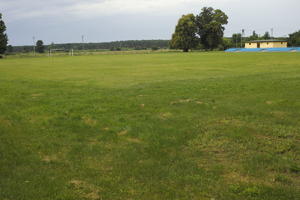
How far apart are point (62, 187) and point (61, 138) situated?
3.21m

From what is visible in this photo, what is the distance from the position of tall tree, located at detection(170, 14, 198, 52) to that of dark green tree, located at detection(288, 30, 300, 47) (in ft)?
105

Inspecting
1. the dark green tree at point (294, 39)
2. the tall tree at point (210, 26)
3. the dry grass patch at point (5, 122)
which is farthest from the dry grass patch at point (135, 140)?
the dark green tree at point (294, 39)

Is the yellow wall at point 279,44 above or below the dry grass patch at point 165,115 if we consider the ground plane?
above

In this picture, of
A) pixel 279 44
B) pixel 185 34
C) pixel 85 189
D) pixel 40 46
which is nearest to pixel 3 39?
pixel 185 34

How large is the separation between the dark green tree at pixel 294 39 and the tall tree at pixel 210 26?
23173 millimetres

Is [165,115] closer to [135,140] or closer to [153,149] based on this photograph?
[135,140]

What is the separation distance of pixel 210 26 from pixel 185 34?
25.9 feet

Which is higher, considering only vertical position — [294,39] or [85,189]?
[294,39]

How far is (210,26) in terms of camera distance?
350ft

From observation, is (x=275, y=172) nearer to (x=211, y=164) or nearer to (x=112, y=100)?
(x=211, y=164)

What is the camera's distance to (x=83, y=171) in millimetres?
6188

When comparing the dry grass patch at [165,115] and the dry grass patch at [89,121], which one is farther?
the dry grass patch at [165,115]

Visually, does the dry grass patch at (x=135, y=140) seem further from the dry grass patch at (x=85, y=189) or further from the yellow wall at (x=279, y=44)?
the yellow wall at (x=279, y=44)

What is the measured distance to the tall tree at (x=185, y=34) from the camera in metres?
108
